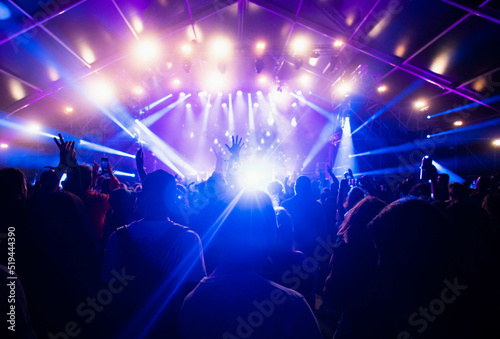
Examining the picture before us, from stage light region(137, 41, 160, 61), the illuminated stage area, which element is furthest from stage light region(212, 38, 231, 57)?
stage light region(137, 41, 160, 61)

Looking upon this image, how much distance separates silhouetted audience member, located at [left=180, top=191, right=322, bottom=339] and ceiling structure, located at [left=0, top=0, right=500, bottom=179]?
22.0ft

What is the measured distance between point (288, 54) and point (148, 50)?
527 cm

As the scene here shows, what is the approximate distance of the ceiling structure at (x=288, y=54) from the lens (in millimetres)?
5582

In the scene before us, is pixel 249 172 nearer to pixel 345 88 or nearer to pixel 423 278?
pixel 423 278

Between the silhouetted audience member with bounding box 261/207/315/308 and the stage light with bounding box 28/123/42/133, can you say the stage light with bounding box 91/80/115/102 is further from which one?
the silhouetted audience member with bounding box 261/207/315/308

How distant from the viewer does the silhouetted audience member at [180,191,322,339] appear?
844 mm

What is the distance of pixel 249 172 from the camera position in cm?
439

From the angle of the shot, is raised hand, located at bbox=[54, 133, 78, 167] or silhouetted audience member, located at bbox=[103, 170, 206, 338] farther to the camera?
raised hand, located at bbox=[54, 133, 78, 167]

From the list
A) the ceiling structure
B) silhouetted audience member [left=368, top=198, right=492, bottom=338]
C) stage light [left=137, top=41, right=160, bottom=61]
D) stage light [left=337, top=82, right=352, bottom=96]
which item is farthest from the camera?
stage light [left=337, top=82, right=352, bottom=96]

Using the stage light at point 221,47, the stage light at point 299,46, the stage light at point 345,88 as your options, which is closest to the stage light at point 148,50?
the stage light at point 221,47

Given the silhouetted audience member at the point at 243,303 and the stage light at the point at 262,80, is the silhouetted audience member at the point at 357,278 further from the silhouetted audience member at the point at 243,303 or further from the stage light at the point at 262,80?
the stage light at the point at 262,80

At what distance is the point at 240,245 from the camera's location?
1.00 meters

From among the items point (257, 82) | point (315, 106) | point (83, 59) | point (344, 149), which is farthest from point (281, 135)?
point (83, 59)

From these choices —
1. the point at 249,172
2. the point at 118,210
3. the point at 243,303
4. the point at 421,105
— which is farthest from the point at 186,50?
the point at 421,105
